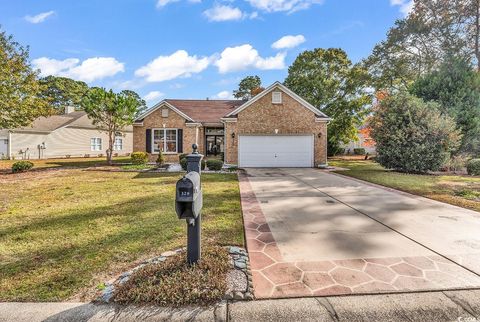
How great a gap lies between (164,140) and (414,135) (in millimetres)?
15675

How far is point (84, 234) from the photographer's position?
4410 millimetres

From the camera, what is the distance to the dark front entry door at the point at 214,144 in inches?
828

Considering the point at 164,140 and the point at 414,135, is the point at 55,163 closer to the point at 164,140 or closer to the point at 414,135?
the point at 164,140

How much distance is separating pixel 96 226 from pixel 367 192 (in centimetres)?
760

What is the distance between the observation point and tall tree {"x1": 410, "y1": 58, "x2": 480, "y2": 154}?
15.2 m

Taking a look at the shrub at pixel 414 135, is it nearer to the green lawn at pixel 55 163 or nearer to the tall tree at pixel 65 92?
the green lawn at pixel 55 163

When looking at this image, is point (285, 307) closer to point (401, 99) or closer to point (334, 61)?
point (401, 99)

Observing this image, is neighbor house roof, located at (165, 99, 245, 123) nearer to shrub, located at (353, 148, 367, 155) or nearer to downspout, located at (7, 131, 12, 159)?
downspout, located at (7, 131, 12, 159)

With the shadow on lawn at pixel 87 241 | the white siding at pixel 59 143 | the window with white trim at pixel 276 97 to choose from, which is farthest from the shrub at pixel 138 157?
the white siding at pixel 59 143

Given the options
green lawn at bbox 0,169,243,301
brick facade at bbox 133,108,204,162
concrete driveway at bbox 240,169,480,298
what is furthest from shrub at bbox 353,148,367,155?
green lawn at bbox 0,169,243,301

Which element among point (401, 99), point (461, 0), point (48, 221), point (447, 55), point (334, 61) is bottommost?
point (48, 221)

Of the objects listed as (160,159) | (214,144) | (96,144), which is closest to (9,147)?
(96,144)

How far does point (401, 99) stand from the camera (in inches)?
537

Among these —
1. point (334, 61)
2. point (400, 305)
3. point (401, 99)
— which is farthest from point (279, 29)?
point (400, 305)
